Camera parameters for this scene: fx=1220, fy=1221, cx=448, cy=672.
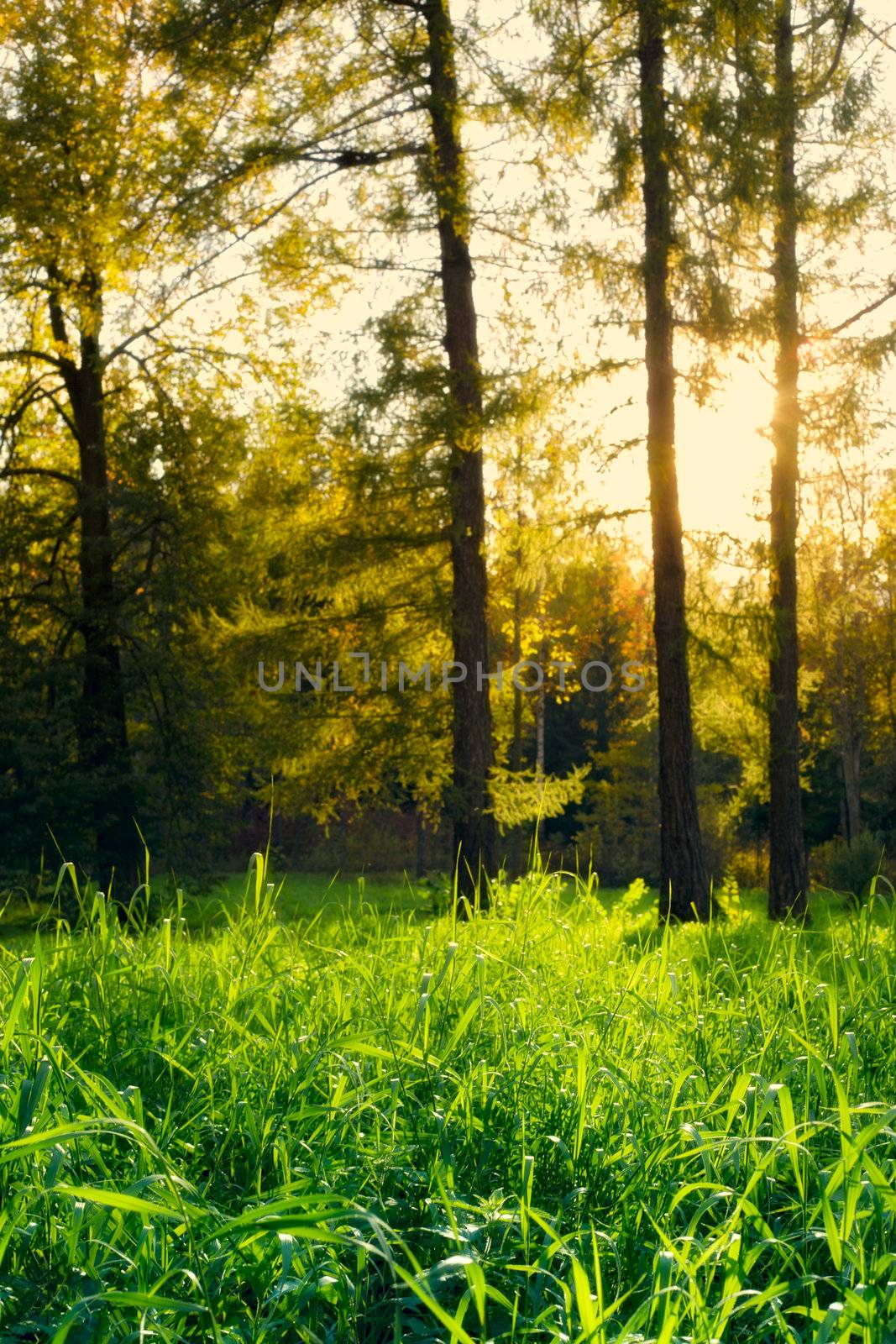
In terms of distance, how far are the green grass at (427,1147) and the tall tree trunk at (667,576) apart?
758cm

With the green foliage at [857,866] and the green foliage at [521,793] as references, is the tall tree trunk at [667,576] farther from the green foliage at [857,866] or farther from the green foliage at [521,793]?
the green foliage at [857,866]

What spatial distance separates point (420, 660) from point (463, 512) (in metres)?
1.74

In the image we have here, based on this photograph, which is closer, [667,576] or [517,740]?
[667,576]

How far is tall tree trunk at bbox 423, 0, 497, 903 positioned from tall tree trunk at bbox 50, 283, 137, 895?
14.9 feet

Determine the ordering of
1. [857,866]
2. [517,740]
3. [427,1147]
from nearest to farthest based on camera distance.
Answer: [427,1147]
[857,866]
[517,740]

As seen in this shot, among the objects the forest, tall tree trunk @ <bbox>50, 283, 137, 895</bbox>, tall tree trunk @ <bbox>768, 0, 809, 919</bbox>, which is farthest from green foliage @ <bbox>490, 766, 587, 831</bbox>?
tall tree trunk @ <bbox>50, 283, 137, 895</bbox>

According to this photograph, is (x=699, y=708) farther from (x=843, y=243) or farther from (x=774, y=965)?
(x=774, y=965)

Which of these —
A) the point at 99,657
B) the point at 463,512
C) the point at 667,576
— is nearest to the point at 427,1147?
the point at 667,576

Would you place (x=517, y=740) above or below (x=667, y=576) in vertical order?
below

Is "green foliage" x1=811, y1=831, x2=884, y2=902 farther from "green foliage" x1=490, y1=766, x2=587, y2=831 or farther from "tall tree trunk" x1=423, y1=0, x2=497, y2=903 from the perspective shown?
"tall tree trunk" x1=423, y1=0, x2=497, y2=903

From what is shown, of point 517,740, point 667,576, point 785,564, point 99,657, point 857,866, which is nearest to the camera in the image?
point 667,576

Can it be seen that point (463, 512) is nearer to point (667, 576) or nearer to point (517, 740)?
point (667, 576)

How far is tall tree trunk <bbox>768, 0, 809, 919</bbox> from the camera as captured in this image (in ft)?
38.9

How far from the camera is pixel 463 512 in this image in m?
12.6
